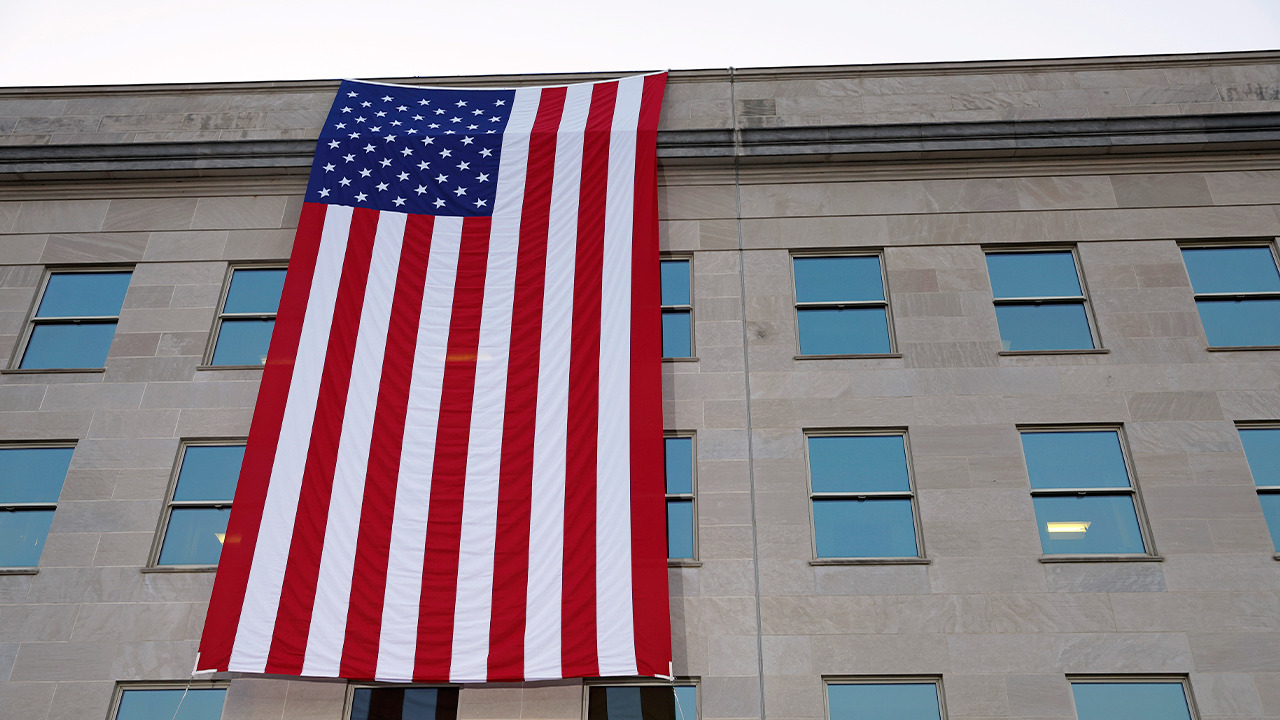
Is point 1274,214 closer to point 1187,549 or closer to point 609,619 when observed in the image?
point 1187,549

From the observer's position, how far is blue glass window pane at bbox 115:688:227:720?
45.8 ft

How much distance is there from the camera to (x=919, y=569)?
14.4m

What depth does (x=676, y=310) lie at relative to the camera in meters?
17.3

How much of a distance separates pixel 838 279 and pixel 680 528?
216 inches

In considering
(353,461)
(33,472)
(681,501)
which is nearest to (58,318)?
(33,472)

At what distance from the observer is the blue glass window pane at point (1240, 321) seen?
16609 millimetres

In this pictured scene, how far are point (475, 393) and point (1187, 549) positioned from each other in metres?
10.7

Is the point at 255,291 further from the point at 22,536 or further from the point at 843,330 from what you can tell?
the point at 843,330

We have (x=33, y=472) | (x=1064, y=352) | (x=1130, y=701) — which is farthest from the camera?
(x=1064, y=352)

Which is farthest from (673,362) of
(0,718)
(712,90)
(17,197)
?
(17,197)

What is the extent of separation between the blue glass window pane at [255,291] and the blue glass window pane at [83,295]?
1.96 m

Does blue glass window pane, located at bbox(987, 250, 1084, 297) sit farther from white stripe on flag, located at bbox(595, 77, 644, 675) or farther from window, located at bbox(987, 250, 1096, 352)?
white stripe on flag, located at bbox(595, 77, 644, 675)

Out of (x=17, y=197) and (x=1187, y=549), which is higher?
(x=17, y=197)

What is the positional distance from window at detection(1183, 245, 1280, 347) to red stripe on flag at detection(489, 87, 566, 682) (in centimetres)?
1115
